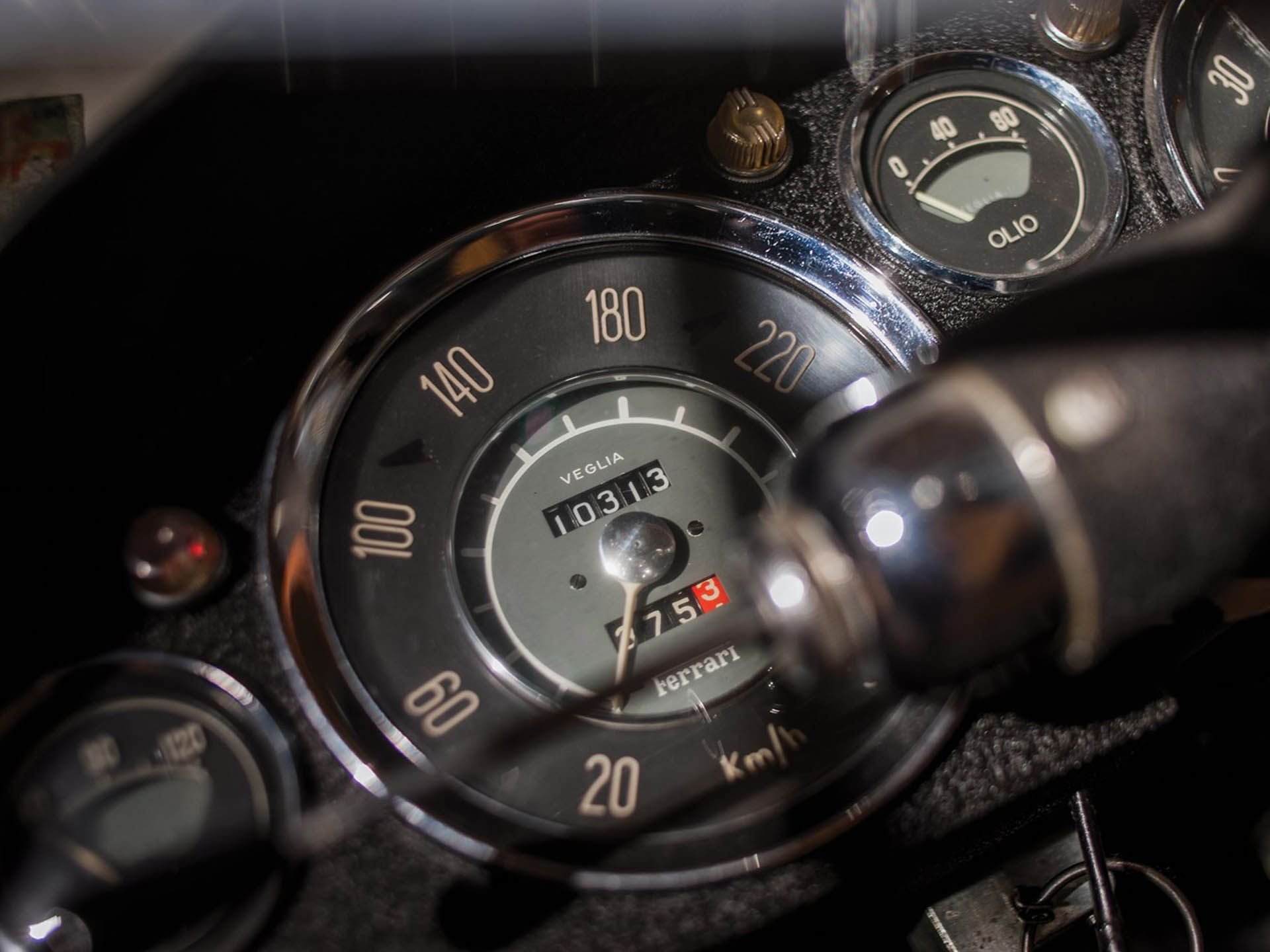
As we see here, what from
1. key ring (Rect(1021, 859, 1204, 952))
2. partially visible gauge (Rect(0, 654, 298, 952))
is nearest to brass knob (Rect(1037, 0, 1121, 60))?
key ring (Rect(1021, 859, 1204, 952))

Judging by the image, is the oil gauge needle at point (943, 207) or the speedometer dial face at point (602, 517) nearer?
the speedometer dial face at point (602, 517)

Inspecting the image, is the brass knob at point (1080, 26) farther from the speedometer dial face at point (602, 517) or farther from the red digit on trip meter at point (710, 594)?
the red digit on trip meter at point (710, 594)

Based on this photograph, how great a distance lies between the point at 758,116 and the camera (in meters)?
0.91

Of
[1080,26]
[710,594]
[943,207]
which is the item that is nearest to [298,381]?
[710,594]

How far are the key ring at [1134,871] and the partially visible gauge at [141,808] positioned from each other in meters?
0.57

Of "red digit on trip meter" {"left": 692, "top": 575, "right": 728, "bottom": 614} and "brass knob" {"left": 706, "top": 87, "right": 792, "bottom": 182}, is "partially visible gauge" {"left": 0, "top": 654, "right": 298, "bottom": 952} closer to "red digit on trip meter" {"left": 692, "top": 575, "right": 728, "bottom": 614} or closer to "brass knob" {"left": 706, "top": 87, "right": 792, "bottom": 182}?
"red digit on trip meter" {"left": 692, "top": 575, "right": 728, "bottom": 614}

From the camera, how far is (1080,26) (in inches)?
39.2

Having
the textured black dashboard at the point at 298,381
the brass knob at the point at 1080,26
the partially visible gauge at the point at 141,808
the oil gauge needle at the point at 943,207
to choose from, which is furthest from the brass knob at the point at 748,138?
the partially visible gauge at the point at 141,808

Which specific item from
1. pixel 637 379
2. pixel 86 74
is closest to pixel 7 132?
pixel 86 74

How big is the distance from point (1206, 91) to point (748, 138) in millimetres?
424

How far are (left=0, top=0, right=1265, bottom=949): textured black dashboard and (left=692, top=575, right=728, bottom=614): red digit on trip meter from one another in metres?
0.18

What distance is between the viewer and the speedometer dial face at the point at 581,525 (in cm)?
79

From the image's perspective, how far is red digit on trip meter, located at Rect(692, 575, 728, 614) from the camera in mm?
850

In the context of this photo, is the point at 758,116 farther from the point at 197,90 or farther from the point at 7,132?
the point at 7,132
